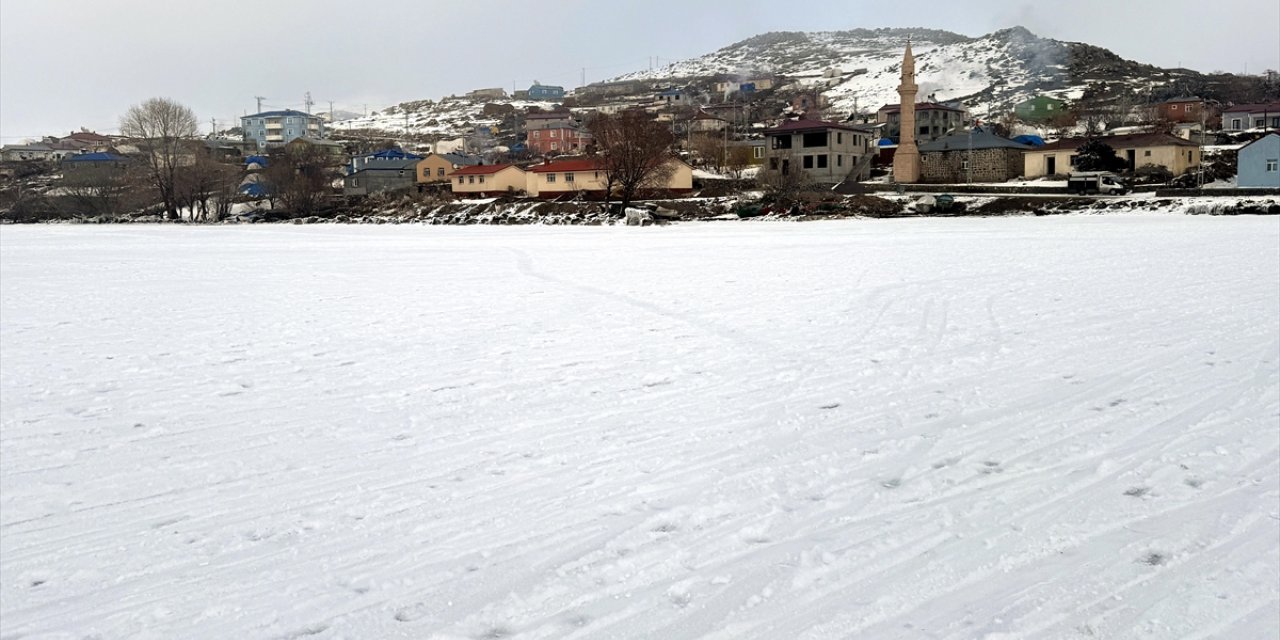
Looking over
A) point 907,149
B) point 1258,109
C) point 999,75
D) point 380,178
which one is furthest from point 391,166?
point 999,75

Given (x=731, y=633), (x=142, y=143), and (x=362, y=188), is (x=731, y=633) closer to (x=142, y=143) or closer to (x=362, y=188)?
(x=362, y=188)

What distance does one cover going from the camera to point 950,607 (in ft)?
13.6

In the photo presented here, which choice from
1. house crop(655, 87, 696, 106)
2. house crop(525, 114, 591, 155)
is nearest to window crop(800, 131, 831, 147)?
house crop(525, 114, 591, 155)

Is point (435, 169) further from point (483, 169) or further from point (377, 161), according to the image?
point (483, 169)

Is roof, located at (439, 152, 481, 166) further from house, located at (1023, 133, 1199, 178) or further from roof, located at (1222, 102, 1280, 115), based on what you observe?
roof, located at (1222, 102, 1280, 115)

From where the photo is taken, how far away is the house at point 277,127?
490 feet

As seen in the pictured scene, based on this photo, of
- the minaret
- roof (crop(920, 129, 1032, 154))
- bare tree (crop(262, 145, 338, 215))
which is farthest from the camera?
bare tree (crop(262, 145, 338, 215))

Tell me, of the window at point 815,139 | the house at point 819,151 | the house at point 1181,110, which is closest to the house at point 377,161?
the house at point 819,151

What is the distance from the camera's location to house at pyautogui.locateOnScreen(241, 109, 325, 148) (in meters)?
150

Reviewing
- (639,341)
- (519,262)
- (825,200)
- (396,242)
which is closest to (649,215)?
(825,200)

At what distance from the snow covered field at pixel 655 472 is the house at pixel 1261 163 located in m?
45.8

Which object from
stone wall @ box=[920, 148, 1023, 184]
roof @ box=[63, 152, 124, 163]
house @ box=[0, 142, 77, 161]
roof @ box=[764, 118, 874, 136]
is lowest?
stone wall @ box=[920, 148, 1023, 184]

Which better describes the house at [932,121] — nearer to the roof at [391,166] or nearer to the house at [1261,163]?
the house at [1261,163]

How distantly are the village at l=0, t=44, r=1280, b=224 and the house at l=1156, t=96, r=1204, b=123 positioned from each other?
185mm
